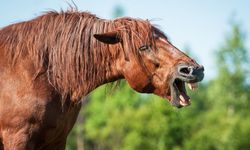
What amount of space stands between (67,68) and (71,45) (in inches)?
12.1

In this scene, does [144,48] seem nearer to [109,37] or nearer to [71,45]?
[109,37]

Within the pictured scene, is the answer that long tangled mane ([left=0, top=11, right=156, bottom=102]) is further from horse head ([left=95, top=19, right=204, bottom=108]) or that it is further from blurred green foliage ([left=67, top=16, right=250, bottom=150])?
blurred green foliage ([left=67, top=16, right=250, bottom=150])

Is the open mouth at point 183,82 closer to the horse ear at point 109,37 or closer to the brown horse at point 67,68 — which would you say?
the brown horse at point 67,68

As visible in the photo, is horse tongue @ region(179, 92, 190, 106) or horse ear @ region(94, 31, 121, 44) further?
horse ear @ region(94, 31, 121, 44)

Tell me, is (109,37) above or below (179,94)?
above

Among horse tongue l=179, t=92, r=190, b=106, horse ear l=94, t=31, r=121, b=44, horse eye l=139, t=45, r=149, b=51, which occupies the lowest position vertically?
horse tongue l=179, t=92, r=190, b=106

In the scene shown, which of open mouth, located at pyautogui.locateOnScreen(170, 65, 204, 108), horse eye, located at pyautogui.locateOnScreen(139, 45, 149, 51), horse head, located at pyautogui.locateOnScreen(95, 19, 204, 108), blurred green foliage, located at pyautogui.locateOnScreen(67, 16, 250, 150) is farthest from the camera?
blurred green foliage, located at pyautogui.locateOnScreen(67, 16, 250, 150)

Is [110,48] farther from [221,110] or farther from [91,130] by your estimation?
[91,130]

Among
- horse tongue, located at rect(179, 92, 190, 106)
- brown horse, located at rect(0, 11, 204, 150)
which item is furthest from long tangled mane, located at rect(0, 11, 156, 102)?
horse tongue, located at rect(179, 92, 190, 106)

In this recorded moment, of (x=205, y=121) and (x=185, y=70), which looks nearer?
(x=185, y=70)

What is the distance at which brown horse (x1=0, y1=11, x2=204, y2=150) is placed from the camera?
711 cm

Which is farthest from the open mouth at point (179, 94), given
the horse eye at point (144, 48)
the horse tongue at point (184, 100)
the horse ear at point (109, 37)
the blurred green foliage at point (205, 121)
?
the blurred green foliage at point (205, 121)

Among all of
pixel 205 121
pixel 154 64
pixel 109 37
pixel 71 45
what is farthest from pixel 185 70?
pixel 205 121

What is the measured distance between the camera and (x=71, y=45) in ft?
24.7
